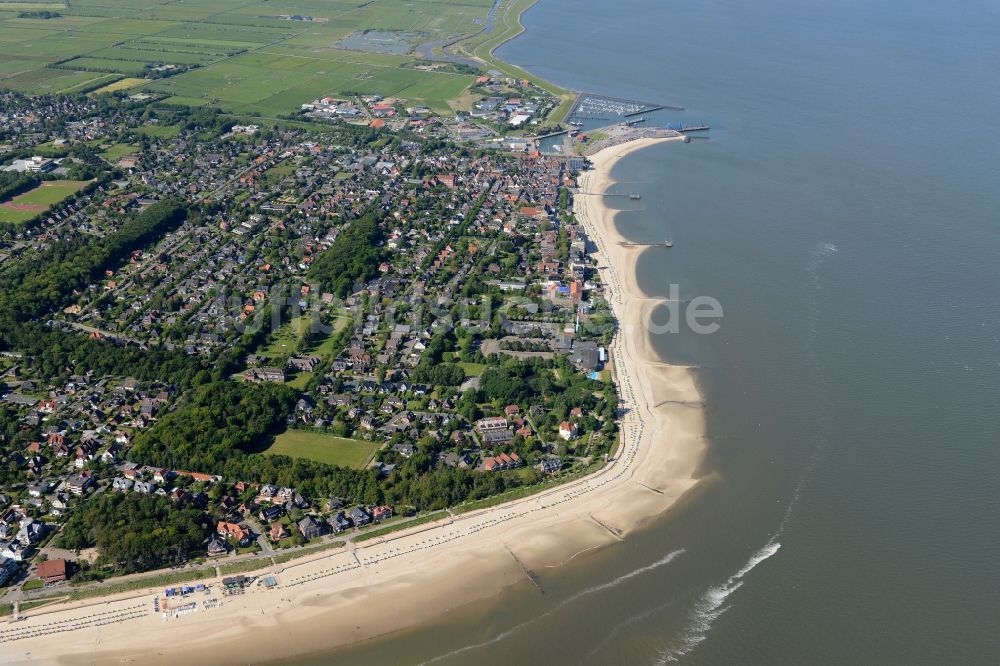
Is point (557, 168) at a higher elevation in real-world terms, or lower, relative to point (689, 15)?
lower

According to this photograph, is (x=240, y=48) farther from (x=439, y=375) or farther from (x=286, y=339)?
(x=439, y=375)

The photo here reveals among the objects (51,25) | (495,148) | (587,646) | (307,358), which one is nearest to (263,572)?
(587,646)

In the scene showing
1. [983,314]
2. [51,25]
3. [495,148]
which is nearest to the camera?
[983,314]

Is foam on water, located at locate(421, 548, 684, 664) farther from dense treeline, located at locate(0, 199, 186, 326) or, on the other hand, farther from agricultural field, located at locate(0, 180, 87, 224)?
agricultural field, located at locate(0, 180, 87, 224)

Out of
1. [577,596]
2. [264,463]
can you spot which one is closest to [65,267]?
[264,463]

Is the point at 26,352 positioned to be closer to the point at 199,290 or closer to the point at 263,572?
the point at 199,290

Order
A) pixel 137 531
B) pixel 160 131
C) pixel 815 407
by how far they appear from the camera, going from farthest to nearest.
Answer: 1. pixel 160 131
2. pixel 815 407
3. pixel 137 531

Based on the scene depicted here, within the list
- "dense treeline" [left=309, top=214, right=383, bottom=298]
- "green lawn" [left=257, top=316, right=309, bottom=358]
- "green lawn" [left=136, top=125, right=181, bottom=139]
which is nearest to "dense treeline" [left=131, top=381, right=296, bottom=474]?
"green lawn" [left=257, top=316, right=309, bottom=358]
